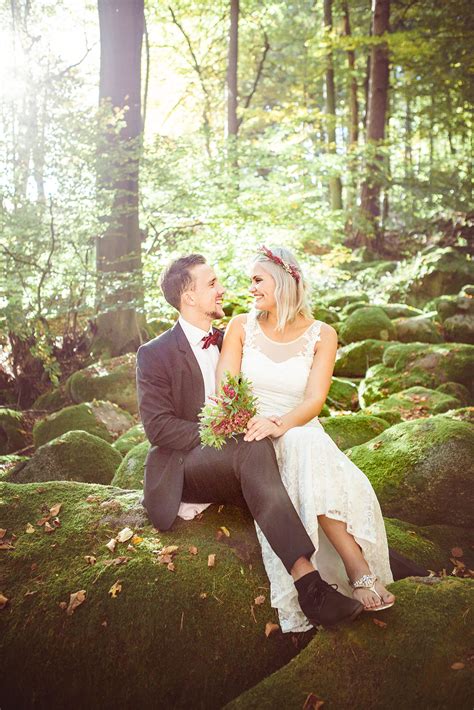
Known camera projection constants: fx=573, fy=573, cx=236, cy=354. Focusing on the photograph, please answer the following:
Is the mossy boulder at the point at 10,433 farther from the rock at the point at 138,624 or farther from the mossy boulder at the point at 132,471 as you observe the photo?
the rock at the point at 138,624

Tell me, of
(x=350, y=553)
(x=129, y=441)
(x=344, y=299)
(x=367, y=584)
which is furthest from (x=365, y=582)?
(x=344, y=299)

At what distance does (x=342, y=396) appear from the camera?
7.97 m

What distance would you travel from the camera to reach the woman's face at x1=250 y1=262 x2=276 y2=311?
3936 mm

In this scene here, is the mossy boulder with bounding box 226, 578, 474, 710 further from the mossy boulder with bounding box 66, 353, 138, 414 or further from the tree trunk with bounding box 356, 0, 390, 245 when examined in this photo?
the tree trunk with bounding box 356, 0, 390, 245

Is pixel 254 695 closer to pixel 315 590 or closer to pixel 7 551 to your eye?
pixel 315 590

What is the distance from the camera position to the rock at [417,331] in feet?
32.7

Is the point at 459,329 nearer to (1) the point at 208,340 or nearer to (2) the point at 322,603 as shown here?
(1) the point at 208,340

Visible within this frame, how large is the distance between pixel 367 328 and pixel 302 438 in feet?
23.9

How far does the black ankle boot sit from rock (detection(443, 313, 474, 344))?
8.18 m

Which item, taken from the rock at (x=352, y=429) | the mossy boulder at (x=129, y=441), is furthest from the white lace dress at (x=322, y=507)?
the mossy boulder at (x=129, y=441)

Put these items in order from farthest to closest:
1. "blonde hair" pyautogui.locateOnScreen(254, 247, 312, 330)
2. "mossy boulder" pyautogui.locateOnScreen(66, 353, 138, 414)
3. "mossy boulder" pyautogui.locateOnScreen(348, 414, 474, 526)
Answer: "mossy boulder" pyautogui.locateOnScreen(66, 353, 138, 414) < "mossy boulder" pyautogui.locateOnScreen(348, 414, 474, 526) < "blonde hair" pyautogui.locateOnScreen(254, 247, 312, 330)

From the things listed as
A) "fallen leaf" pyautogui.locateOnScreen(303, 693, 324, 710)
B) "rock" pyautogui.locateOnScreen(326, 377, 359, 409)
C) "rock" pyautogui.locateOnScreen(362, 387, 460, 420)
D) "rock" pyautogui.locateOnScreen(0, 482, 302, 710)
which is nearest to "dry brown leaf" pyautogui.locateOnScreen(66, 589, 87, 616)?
"rock" pyautogui.locateOnScreen(0, 482, 302, 710)

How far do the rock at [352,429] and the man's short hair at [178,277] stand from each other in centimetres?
225

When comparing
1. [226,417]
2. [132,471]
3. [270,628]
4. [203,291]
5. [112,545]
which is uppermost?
[203,291]
